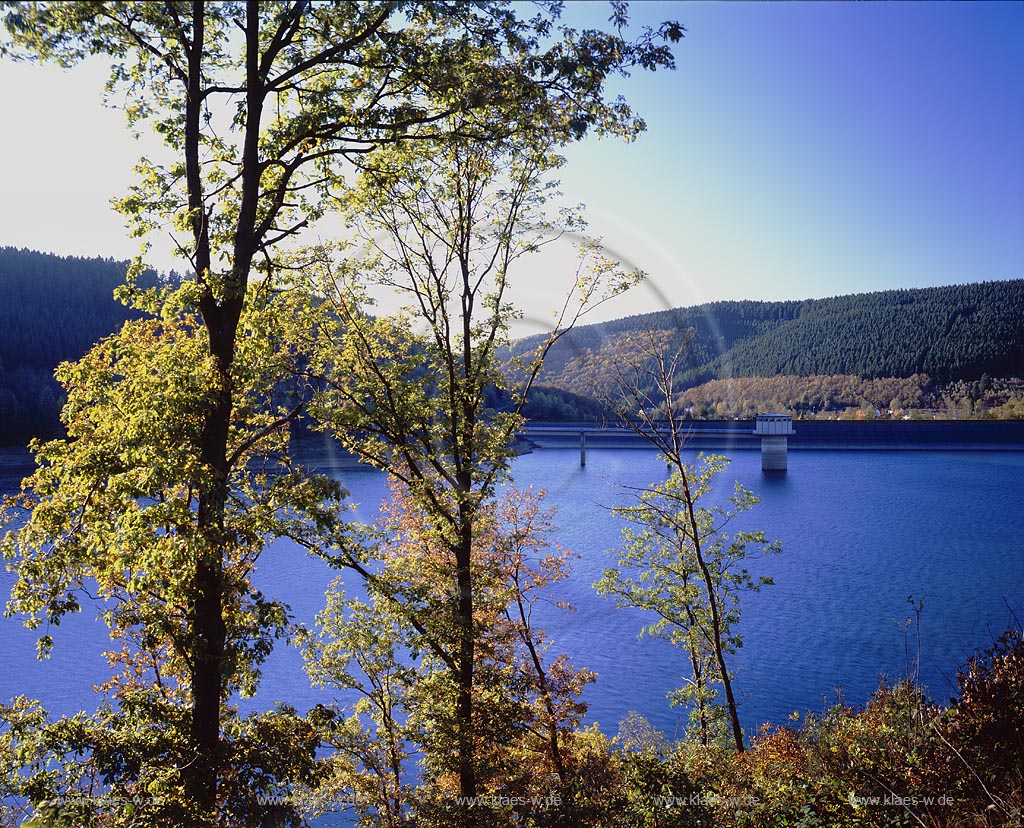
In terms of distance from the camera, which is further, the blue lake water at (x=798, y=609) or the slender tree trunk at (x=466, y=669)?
the blue lake water at (x=798, y=609)

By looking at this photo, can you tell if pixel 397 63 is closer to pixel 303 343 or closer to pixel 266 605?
pixel 303 343

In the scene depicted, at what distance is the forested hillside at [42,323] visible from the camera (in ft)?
245

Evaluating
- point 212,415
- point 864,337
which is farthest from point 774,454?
point 864,337

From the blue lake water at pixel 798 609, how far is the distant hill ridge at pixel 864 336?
76.2 m

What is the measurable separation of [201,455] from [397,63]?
16.6 feet

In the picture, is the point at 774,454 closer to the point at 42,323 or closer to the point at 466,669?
the point at 466,669

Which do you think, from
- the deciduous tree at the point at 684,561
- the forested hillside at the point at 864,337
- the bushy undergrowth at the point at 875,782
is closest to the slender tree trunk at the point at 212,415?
the bushy undergrowth at the point at 875,782

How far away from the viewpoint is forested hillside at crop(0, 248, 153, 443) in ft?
245

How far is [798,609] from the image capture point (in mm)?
32625

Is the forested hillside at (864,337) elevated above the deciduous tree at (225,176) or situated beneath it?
elevated above

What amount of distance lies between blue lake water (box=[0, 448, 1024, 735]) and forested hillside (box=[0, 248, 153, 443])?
35.0ft

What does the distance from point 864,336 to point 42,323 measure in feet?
500

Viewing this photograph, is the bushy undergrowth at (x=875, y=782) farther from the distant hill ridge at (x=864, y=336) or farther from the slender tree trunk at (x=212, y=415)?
the distant hill ridge at (x=864, y=336)

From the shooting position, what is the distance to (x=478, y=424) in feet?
37.9
